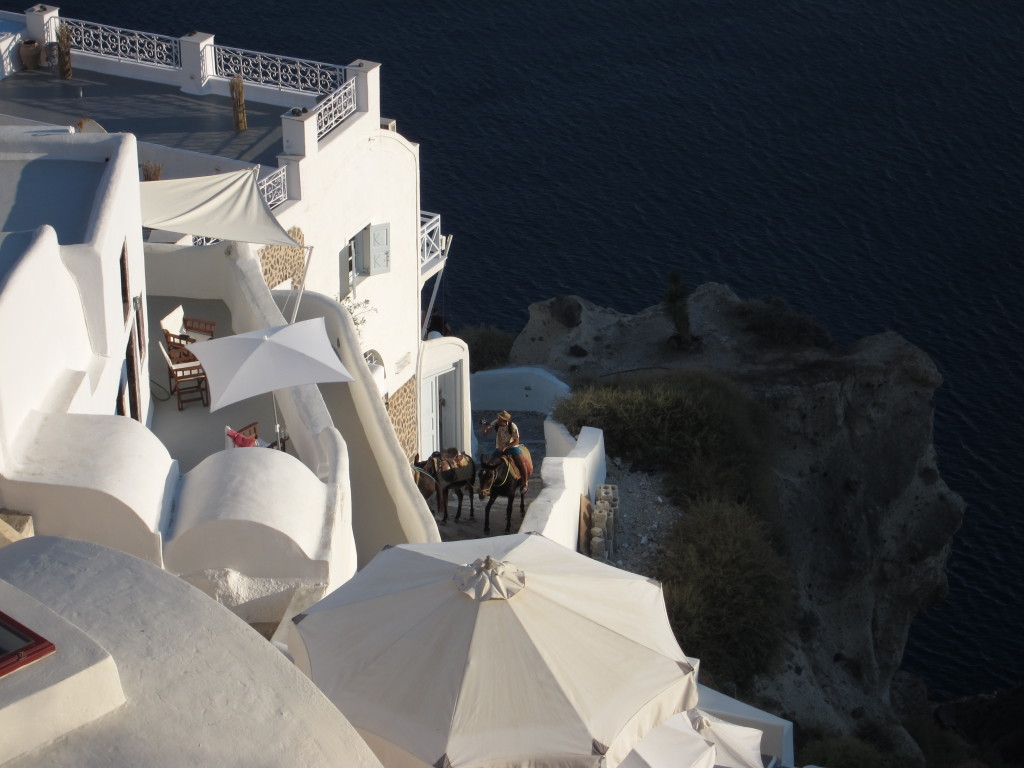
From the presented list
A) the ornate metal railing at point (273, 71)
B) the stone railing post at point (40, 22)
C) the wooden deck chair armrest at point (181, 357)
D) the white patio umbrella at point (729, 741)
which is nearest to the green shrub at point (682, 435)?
the ornate metal railing at point (273, 71)

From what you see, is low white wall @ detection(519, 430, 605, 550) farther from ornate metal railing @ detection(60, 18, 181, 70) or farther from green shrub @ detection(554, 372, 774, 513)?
ornate metal railing @ detection(60, 18, 181, 70)

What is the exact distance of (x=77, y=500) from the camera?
9.94 metres

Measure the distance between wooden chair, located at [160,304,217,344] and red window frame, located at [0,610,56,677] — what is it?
10.5 m

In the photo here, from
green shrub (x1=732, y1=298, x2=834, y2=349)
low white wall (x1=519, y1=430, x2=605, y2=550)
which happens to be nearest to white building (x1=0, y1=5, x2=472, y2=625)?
low white wall (x1=519, y1=430, x2=605, y2=550)

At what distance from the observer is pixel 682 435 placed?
24156 millimetres

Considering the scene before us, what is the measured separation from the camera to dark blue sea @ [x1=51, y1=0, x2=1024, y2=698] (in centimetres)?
4984

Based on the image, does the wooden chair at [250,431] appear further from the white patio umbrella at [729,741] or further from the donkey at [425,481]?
the white patio umbrella at [729,741]

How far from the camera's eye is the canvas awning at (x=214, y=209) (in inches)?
682

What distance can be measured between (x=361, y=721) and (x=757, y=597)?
12.3 m

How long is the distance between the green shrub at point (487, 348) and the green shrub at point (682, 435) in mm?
15206

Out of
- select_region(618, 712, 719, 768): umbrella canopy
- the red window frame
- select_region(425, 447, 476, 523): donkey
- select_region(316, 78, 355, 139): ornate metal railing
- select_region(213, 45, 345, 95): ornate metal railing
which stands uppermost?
select_region(213, 45, 345, 95): ornate metal railing

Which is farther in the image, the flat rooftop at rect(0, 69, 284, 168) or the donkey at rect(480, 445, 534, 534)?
the flat rooftop at rect(0, 69, 284, 168)

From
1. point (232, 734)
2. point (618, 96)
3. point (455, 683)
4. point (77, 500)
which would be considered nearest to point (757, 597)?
point (455, 683)

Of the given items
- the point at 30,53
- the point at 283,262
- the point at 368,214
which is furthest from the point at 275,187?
the point at 30,53
